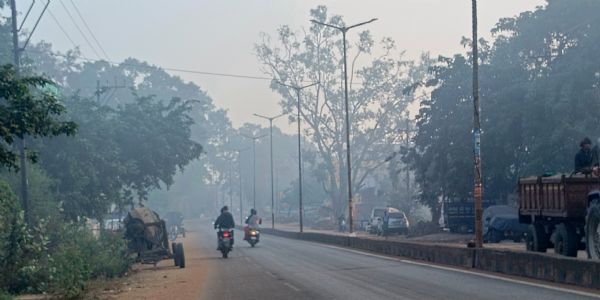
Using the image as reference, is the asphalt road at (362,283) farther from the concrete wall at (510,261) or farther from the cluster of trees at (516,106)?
the cluster of trees at (516,106)

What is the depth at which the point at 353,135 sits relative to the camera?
3487 inches

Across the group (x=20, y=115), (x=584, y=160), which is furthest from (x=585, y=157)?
(x=20, y=115)

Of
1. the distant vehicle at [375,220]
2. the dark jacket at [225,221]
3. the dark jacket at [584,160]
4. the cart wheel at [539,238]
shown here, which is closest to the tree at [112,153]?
the dark jacket at [225,221]

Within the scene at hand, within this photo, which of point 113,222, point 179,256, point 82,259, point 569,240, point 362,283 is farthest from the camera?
point 113,222

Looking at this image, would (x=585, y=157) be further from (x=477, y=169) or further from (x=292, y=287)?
(x=292, y=287)

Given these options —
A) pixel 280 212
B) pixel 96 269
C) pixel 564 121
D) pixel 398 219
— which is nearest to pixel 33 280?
pixel 96 269

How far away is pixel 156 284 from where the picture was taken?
23.9 meters

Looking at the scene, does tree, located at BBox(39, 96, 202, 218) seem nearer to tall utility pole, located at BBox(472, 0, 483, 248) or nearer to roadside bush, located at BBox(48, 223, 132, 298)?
roadside bush, located at BBox(48, 223, 132, 298)

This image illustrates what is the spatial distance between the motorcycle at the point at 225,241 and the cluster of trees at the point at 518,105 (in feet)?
54.7

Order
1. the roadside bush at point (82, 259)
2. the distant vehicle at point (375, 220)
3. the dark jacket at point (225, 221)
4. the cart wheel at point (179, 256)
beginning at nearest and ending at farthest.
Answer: the roadside bush at point (82, 259) < the cart wheel at point (179, 256) < the dark jacket at point (225, 221) < the distant vehicle at point (375, 220)

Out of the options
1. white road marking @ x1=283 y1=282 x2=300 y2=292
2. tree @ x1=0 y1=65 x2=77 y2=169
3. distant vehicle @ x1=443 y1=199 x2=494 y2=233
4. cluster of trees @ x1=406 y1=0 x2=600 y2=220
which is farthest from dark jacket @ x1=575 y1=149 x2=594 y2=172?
distant vehicle @ x1=443 y1=199 x2=494 y2=233

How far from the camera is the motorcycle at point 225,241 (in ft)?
116

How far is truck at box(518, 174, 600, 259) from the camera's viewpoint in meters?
19.6

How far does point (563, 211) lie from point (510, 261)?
183 cm
